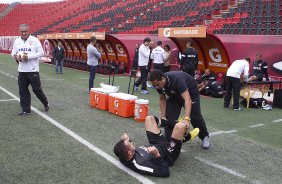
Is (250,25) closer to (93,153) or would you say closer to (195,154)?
(195,154)

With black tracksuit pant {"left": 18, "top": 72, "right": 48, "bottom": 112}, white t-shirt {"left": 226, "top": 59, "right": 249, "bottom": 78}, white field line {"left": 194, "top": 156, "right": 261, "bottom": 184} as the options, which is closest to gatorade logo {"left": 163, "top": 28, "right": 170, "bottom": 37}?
white t-shirt {"left": 226, "top": 59, "right": 249, "bottom": 78}

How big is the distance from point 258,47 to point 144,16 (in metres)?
13.7

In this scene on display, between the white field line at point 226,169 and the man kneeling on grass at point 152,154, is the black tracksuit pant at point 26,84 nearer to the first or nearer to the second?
the man kneeling on grass at point 152,154

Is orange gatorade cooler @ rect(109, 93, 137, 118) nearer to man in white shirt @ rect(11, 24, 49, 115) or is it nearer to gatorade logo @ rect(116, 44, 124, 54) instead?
man in white shirt @ rect(11, 24, 49, 115)

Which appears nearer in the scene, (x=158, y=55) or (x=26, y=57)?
(x=26, y=57)

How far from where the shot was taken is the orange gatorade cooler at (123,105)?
745 centimetres

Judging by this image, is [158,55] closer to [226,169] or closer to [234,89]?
[234,89]

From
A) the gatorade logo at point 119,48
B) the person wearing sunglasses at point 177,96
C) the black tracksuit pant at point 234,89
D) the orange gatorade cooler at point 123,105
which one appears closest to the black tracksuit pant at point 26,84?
the orange gatorade cooler at point 123,105

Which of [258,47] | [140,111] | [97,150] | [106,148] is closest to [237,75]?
[258,47]

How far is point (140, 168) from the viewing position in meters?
4.21

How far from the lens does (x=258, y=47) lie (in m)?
11.4

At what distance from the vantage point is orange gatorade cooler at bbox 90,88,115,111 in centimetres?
814

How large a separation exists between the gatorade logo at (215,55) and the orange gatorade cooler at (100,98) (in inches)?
224

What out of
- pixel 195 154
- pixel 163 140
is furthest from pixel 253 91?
pixel 163 140
